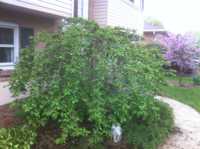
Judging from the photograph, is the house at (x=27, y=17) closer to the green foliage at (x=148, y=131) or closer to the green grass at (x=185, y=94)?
the green foliage at (x=148, y=131)

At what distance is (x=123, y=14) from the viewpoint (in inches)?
474

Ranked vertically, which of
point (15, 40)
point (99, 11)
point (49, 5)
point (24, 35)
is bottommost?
point (15, 40)

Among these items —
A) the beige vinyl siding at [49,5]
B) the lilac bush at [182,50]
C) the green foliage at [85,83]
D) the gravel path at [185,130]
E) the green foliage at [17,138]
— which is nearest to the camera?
the green foliage at [17,138]

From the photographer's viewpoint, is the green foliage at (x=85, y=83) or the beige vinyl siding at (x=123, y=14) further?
the beige vinyl siding at (x=123, y=14)

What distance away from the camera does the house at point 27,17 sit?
6.86 meters

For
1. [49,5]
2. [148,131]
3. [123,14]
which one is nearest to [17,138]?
[148,131]

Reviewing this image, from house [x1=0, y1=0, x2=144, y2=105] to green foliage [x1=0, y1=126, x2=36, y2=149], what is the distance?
2064 millimetres

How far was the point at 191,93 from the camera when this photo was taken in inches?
444

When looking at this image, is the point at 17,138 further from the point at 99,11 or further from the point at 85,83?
the point at 99,11

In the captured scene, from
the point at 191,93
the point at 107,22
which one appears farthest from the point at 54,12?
the point at 191,93

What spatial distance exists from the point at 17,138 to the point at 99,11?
7.59 meters

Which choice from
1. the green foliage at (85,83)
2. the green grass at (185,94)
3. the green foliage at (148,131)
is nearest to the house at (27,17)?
the green foliage at (85,83)

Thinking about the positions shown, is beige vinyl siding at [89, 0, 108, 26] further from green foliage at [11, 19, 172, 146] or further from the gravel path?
green foliage at [11, 19, 172, 146]

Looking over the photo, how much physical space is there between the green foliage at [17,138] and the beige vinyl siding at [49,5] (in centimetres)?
347
